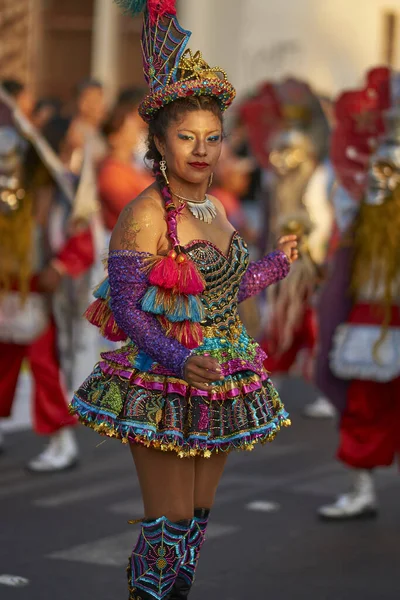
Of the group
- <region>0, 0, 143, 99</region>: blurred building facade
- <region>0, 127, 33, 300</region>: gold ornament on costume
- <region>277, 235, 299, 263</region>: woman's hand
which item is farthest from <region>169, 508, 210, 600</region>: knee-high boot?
<region>0, 0, 143, 99</region>: blurred building facade

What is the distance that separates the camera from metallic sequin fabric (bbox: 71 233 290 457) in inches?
160

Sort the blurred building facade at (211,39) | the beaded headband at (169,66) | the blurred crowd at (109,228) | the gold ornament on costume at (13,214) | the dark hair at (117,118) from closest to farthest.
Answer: the beaded headband at (169,66)
the blurred crowd at (109,228)
the gold ornament on costume at (13,214)
the dark hair at (117,118)
the blurred building facade at (211,39)

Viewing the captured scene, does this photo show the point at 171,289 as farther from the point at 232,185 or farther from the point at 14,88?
the point at 232,185

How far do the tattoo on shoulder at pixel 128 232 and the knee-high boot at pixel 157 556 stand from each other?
2.73ft

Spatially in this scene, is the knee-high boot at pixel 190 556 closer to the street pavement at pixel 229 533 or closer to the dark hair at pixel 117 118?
the street pavement at pixel 229 533

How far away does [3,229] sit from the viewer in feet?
23.9

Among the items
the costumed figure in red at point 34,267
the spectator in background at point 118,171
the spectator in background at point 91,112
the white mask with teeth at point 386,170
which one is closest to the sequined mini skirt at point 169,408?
the white mask with teeth at point 386,170

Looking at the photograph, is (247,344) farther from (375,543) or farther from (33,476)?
(33,476)

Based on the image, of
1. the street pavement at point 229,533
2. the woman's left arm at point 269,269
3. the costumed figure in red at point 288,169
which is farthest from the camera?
the costumed figure in red at point 288,169

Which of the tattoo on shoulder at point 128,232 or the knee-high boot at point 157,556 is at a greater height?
the tattoo on shoulder at point 128,232

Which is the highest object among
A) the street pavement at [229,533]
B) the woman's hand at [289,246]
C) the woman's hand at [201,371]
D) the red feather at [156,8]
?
the red feather at [156,8]

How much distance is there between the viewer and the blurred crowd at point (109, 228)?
6.50 m

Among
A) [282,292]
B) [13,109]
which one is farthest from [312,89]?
[13,109]

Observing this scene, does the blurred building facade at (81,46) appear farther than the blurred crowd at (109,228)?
Yes
